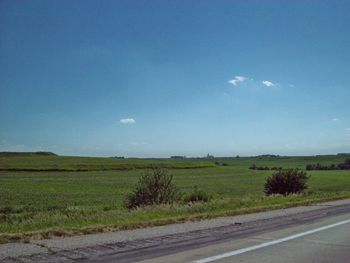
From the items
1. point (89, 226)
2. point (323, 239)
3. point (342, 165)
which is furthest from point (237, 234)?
point (342, 165)

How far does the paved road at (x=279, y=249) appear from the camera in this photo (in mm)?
7469

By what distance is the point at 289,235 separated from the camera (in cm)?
1020

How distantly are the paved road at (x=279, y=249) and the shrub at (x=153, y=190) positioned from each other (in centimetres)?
838

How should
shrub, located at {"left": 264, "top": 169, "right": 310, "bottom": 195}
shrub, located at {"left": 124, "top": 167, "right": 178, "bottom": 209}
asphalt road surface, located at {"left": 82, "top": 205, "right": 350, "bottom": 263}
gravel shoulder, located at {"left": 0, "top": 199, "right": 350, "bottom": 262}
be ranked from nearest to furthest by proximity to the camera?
gravel shoulder, located at {"left": 0, "top": 199, "right": 350, "bottom": 262} → asphalt road surface, located at {"left": 82, "top": 205, "right": 350, "bottom": 263} → shrub, located at {"left": 124, "top": 167, "right": 178, "bottom": 209} → shrub, located at {"left": 264, "top": 169, "right": 310, "bottom": 195}

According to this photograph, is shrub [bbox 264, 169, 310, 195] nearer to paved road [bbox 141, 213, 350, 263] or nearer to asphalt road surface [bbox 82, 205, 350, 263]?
asphalt road surface [bbox 82, 205, 350, 263]

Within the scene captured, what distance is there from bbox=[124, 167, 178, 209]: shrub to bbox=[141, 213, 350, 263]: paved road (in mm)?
8380

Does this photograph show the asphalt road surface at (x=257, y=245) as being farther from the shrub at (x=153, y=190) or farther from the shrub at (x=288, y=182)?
the shrub at (x=288, y=182)

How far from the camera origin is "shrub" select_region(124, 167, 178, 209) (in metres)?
18.6

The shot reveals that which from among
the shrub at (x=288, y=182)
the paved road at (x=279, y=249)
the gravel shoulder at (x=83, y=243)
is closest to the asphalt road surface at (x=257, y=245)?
the paved road at (x=279, y=249)

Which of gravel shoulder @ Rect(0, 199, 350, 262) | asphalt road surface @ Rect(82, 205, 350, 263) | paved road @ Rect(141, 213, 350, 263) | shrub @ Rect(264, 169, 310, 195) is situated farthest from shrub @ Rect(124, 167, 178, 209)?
shrub @ Rect(264, 169, 310, 195)

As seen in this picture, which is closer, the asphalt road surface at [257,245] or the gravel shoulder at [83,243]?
the gravel shoulder at [83,243]

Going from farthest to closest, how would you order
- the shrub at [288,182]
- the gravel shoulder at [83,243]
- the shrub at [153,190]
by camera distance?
the shrub at [288,182], the shrub at [153,190], the gravel shoulder at [83,243]

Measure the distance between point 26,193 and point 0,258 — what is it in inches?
1086

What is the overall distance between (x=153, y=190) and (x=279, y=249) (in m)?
10.7
